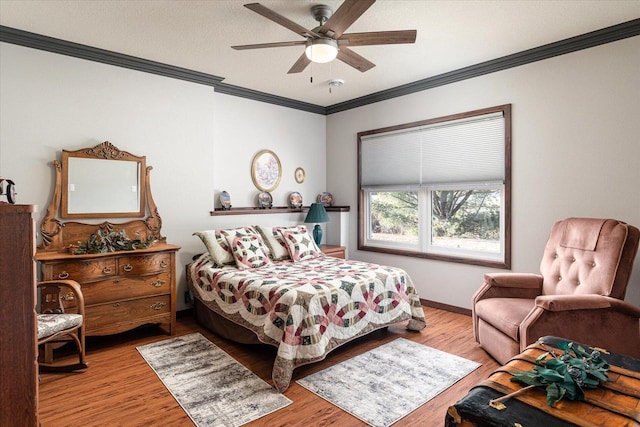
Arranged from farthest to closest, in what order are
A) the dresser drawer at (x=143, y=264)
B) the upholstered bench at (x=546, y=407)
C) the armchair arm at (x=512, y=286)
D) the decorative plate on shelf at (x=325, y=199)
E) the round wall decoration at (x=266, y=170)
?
the decorative plate on shelf at (x=325, y=199)
the round wall decoration at (x=266, y=170)
the dresser drawer at (x=143, y=264)
the armchair arm at (x=512, y=286)
the upholstered bench at (x=546, y=407)

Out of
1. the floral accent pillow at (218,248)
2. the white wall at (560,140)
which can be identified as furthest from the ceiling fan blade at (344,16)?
the floral accent pillow at (218,248)

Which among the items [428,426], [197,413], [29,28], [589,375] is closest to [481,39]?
[589,375]

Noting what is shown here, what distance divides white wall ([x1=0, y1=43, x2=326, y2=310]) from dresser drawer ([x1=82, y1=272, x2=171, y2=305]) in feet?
2.08

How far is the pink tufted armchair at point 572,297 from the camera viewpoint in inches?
98.2

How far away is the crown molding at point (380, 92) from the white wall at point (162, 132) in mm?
71

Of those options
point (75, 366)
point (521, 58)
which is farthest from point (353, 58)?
point (75, 366)

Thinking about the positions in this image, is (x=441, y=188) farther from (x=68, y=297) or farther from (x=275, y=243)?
(x=68, y=297)

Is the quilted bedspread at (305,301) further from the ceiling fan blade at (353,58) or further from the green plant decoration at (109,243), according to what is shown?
the ceiling fan blade at (353,58)

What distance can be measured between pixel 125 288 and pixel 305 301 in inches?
69.2

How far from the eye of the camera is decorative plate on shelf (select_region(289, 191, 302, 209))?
5.26 m

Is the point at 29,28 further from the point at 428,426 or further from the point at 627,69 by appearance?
the point at 627,69

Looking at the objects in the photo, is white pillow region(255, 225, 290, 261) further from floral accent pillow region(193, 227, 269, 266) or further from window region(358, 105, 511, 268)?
window region(358, 105, 511, 268)

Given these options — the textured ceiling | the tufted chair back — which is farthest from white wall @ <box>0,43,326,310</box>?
the tufted chair back

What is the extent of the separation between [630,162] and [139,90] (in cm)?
465
